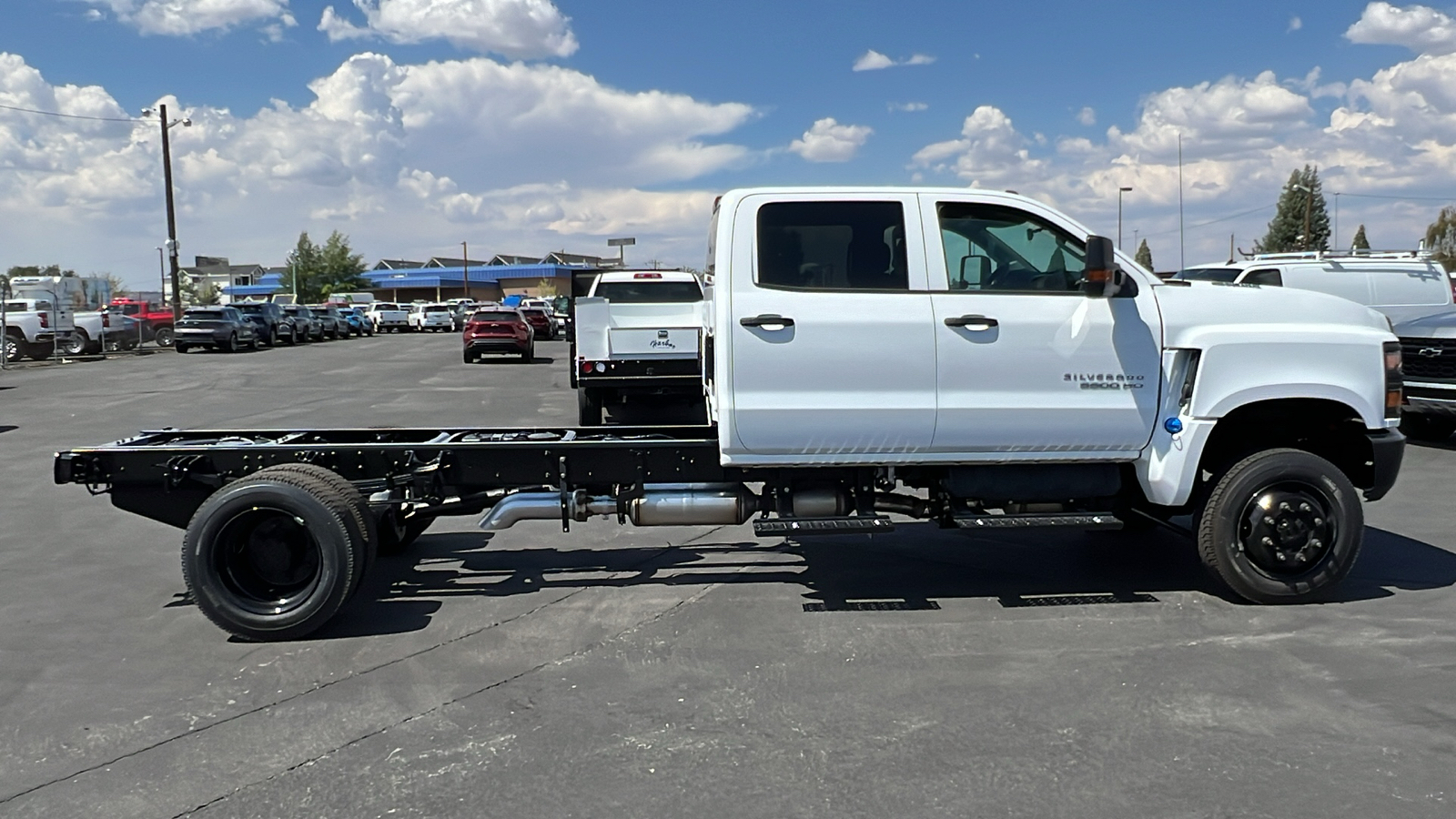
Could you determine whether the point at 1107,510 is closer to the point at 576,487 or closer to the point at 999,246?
the point at 999,246

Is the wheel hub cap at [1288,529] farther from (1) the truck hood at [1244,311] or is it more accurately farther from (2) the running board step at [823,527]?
(2) the running board step at [823,527]

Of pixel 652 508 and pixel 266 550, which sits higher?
pixel 652 508

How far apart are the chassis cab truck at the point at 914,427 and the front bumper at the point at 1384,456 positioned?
0.02 m

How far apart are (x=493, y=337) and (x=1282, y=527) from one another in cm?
2457

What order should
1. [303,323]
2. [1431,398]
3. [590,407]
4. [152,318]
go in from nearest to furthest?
[1431,398] < [590,407] < [152,318] < [303,323]

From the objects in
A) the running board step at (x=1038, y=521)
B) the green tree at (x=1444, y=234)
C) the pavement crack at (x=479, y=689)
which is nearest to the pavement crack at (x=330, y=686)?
the pavement crack at (x=479, y=689)

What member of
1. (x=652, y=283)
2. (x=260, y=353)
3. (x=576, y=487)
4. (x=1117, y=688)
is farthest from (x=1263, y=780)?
(x=260, y=353)

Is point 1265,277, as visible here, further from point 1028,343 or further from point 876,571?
point 1028,343

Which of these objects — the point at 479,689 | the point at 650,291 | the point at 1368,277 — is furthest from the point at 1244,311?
the point at 1368,277

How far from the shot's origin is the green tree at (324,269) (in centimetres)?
10062

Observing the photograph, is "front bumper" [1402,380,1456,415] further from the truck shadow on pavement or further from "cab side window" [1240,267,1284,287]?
"cab side window" [1240,267,1284,287]

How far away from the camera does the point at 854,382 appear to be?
5.65 m

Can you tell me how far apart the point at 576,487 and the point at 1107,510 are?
9.94 feet

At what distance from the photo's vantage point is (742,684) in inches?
192
